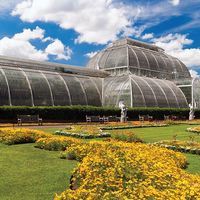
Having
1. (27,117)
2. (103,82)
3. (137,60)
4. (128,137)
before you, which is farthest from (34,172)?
(137,60)

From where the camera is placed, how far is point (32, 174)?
9578 mm

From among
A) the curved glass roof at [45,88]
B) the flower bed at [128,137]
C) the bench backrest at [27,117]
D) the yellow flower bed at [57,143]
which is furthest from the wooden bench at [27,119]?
the yellow flower bed at [57,143]

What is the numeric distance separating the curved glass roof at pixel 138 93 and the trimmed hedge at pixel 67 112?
118 inches

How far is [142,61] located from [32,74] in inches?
1060

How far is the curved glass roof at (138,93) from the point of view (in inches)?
1804

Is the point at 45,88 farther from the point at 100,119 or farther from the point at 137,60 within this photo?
the point at 137,60

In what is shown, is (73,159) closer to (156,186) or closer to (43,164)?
(43,164)

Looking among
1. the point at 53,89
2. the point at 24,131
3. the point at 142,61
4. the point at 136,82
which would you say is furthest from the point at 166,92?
the point at 24,131

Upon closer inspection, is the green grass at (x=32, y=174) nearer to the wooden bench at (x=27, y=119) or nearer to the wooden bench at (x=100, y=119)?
the wooden bench at (x=27, y=119)

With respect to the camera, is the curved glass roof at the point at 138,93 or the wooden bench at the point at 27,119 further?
the curved glass roof at the point at 138,93

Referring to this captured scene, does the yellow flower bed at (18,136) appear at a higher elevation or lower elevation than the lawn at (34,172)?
higher

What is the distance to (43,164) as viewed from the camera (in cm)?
1112

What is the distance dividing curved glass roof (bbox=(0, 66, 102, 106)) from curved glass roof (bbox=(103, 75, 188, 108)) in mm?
1897

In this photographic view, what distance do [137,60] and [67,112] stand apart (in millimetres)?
27954
